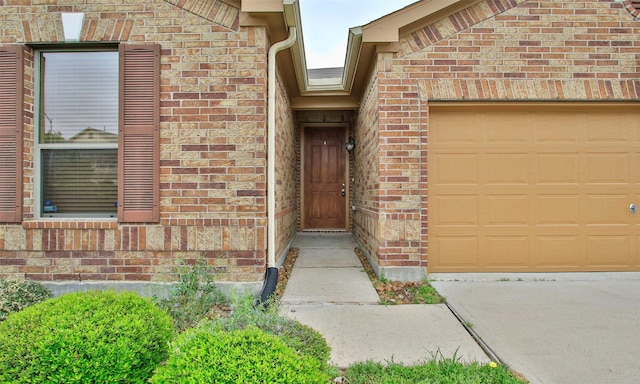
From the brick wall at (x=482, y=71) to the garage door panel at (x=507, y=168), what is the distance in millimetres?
704

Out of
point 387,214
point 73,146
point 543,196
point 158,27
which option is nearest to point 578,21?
point 543,196

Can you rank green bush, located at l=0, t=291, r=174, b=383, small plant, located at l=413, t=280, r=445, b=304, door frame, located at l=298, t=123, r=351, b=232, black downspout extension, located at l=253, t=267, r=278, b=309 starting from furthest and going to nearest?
door frame, located at l=298, t=123, r=351, b=232 → small plant, located at l=413, t=280, r=445, b=304 → black downspout extension, located at l=253, t=267, r=278, b=309 → green bush, located at l=0, t=291, r=174, b=383

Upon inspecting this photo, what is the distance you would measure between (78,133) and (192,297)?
2.25 meters

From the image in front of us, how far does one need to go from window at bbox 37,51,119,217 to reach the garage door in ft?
12.2

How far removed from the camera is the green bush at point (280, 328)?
172 cm

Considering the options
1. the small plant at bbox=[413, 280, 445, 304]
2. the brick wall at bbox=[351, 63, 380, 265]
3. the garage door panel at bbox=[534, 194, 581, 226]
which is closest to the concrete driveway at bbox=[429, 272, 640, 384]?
the small plant at bbox=[413, 280, 445, 304]

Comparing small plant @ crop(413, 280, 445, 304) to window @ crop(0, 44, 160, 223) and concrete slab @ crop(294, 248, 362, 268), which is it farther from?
window @ crop(0, 44, 160, 223)

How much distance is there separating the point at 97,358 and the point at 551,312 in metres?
3.57

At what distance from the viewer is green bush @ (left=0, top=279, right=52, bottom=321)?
109 inches

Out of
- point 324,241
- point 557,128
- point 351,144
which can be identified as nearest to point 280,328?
point 557,128

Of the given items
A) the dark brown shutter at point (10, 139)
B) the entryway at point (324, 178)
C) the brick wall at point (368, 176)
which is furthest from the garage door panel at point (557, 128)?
the dark brown shutter at point (10, 139)

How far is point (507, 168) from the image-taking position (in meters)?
4.11

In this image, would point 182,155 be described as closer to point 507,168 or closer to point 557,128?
point 507,168

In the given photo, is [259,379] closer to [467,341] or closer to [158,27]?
[467,341]
